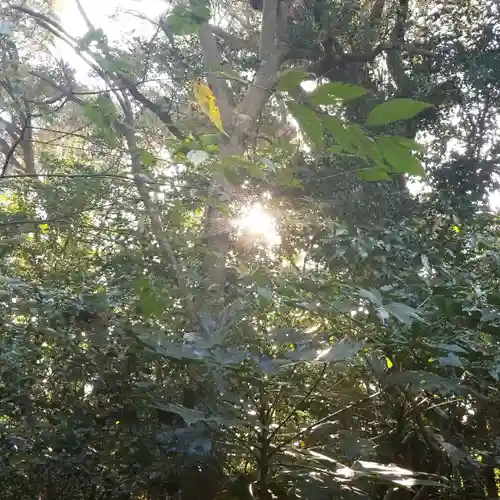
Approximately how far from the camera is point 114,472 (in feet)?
5.58

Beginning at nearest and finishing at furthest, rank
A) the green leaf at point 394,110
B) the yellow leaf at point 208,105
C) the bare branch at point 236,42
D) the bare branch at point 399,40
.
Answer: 1. the green leaf at point 394,110
2. the yellow leaf at point 208,105
3. the bare branch at point 399,40
4. the bare branch at point 236,42

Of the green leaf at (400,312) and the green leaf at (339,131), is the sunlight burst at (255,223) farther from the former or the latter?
the green leaf at (339,131)

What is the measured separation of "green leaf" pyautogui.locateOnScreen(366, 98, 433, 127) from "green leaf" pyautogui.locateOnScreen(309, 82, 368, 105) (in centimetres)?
3

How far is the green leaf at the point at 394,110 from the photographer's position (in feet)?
1.45

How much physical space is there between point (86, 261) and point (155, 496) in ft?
3.08

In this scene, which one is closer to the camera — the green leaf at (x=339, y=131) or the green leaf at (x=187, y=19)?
the green leaf at (x=339, y=131)

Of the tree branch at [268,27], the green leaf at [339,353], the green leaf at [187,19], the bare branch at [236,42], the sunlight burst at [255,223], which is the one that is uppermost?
the bare branch at [236,42]

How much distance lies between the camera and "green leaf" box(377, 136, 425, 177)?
50cm

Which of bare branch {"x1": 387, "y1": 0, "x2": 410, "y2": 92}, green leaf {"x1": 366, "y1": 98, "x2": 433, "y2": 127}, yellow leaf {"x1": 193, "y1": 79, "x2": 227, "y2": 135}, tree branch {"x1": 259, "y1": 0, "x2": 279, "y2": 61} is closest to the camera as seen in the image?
green leaf {"x1": 366, "y1": 98, "x2": 433, "y2": 127}

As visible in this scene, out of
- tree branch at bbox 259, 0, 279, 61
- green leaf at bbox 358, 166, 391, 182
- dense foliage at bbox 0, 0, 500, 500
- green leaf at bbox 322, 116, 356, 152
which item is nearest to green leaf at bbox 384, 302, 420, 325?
dense foliage at bbox 0, 0, 500, 500

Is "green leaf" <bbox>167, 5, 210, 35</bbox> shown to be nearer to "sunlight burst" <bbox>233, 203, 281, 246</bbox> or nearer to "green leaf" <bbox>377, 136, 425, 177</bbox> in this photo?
"green leaf" <bbox>377, 136, 425, 177</bbox>

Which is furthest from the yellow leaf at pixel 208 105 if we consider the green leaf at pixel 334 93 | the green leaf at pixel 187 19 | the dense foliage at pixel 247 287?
the green leaf at pixel 187 19

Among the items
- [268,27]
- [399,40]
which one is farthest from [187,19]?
[399,40]

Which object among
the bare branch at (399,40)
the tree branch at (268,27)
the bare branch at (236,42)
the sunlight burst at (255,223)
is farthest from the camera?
the bare branch at (236,42)
